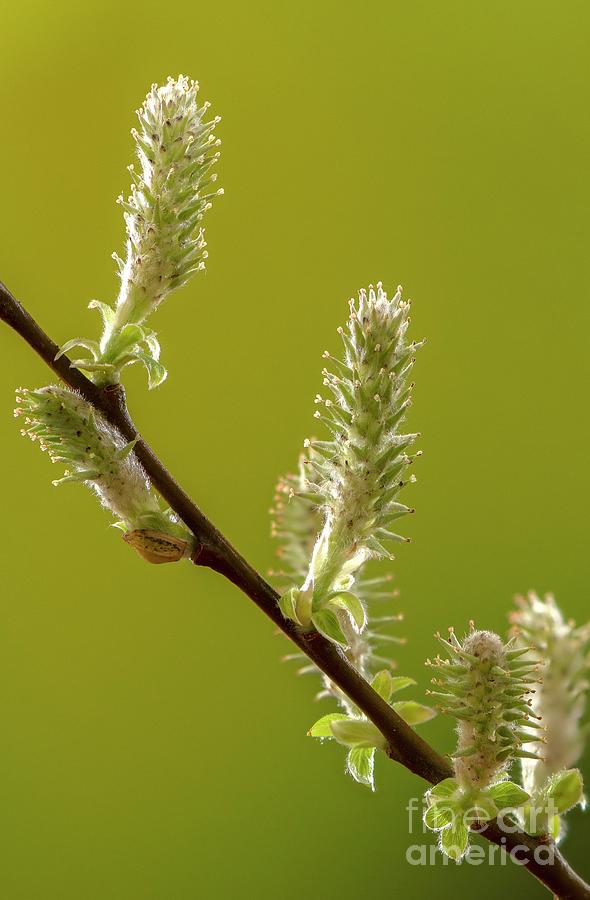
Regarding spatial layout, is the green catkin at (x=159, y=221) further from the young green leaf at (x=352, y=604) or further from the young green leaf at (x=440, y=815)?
the young green leaf at (x=440, y=815)

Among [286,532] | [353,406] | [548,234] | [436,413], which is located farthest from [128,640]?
[353,406]

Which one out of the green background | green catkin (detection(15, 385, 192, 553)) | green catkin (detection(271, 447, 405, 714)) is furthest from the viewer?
the green background

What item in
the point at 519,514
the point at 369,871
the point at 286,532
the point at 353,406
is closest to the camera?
the point at 353,406

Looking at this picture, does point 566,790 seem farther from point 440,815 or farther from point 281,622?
point 281,622

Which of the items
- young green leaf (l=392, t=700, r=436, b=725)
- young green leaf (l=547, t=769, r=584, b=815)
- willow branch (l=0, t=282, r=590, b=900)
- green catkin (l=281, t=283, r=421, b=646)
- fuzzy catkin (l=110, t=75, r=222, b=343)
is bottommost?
willow branch (l=0, t=282, r=590, b=900)

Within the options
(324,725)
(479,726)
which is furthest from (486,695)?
(324,725)

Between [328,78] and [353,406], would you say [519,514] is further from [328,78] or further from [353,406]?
[353,406]

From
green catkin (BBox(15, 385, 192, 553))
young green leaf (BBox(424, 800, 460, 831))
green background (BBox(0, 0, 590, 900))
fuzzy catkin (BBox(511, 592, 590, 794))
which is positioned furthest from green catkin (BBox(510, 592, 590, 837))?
green background (BBox(0, 0, 590, 900))

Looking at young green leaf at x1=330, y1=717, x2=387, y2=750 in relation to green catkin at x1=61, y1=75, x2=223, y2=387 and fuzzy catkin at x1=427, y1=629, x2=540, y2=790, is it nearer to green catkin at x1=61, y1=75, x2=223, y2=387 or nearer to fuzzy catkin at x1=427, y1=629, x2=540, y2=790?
fuzzy catkin at x1=427, y1=629, x2=540, y2=790
